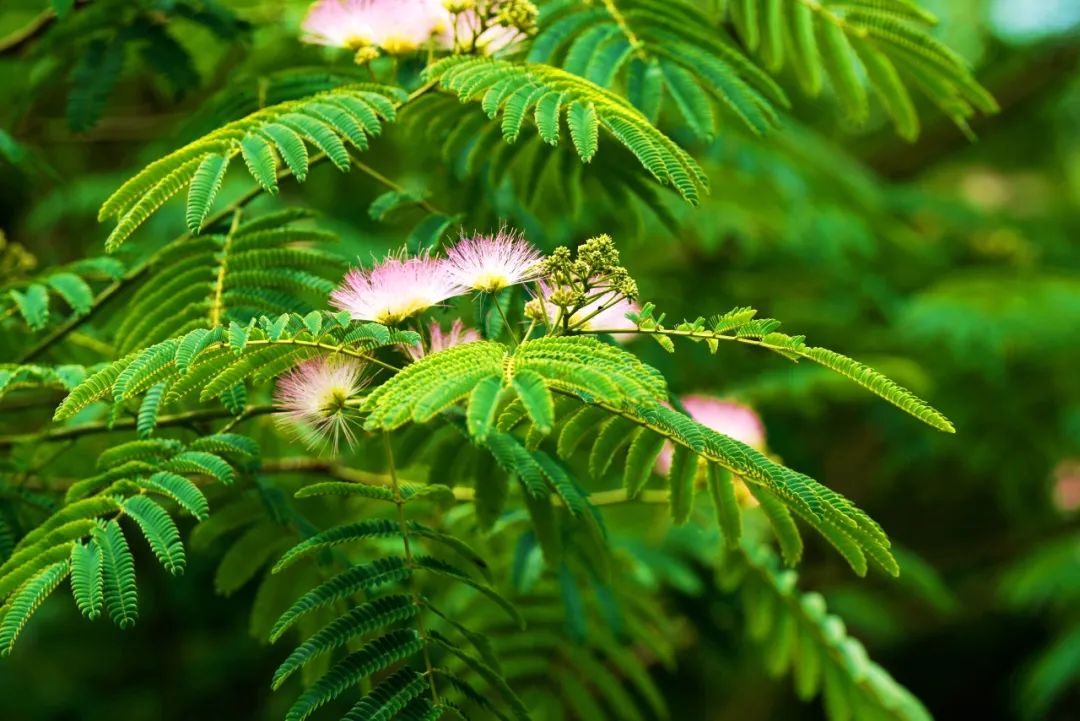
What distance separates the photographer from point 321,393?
1.49 metres

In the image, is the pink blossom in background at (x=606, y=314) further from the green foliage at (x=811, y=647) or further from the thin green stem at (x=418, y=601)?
the green foliage at (x=811, y=647)

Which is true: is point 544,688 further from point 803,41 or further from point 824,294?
point 824,294

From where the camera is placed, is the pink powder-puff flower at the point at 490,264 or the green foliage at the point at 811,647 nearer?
the pink powder-puff flower at the point at 490,264

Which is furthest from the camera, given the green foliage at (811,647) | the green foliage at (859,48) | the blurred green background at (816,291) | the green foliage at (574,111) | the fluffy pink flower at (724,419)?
the blurred green background at (816,291)

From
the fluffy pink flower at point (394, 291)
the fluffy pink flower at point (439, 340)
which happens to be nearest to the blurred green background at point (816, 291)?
the fluffy pink flower at point (439, 340)

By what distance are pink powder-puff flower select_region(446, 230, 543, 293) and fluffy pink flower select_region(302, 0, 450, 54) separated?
458 millimetres

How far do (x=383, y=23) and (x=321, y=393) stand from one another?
662mm

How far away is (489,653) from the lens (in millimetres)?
1557

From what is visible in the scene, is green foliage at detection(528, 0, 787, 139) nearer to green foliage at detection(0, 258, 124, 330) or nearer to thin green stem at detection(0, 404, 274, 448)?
thin green stem at detection(0, 404, 274, 448)

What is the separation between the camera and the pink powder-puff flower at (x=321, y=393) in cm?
149

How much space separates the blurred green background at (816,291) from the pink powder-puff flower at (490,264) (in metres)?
0.72

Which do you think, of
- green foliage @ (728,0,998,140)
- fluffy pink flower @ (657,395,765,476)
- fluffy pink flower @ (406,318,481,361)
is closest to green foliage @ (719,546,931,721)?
fluffy pink flower @ (657,395,765,476)

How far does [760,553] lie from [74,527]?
1504 millimetres

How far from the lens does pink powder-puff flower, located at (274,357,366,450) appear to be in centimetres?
149
